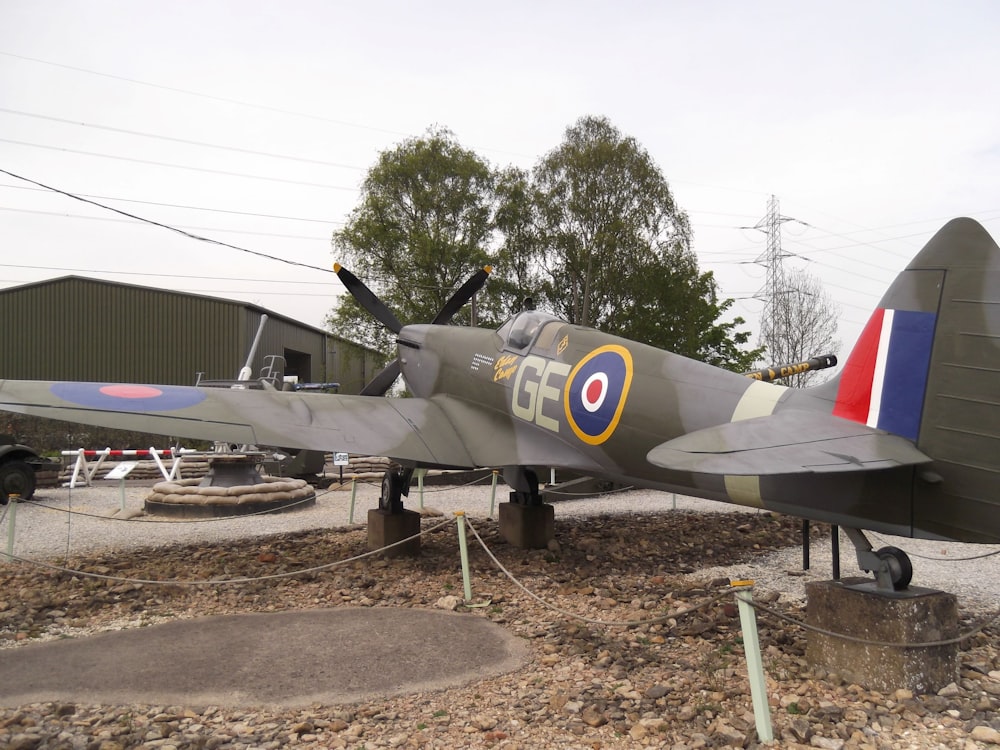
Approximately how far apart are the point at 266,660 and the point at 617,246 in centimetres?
2383

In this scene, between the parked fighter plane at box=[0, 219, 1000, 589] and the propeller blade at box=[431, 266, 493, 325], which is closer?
the parked fighter plane at box=[0, 219, 1000, 589]

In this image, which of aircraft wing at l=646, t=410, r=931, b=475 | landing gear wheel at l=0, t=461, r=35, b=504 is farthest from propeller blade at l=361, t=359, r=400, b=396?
aircraft wing at l=646, t=410, r=931, b=475

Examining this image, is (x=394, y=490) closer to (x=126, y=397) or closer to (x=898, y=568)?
(x=126, y=397)

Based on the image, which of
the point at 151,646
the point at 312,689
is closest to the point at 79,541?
the point at 151,646

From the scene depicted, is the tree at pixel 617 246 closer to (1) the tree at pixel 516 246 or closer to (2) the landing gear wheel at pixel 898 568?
(1) the tree at pixel 516 246

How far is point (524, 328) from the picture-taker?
7543 mm

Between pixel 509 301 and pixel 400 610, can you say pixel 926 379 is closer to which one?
pixel 400 610

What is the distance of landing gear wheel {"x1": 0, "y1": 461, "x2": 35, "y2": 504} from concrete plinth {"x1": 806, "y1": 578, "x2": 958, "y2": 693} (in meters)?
12.3

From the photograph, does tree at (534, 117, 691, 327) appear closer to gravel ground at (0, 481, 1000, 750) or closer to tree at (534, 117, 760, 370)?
tree at (534, 117, 760, 370)

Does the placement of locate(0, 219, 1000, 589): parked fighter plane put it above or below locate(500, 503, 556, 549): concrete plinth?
above

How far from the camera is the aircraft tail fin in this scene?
3652mm

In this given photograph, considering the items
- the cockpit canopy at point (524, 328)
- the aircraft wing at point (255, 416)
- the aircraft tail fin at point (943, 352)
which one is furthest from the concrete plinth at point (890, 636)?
the aircraft wing at point (255, 416)

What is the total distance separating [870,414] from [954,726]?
1643mm

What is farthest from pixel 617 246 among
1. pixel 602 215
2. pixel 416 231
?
pixel 416 231
